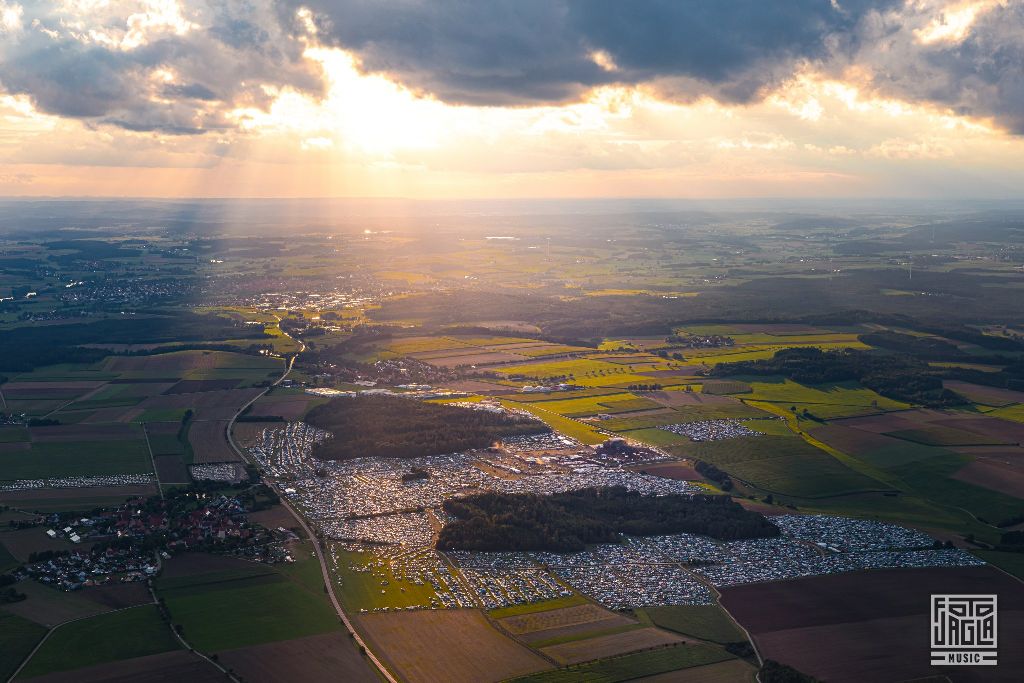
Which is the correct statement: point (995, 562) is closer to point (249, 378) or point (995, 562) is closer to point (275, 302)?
point (249, 378)

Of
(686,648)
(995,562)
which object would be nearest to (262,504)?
(686,648)

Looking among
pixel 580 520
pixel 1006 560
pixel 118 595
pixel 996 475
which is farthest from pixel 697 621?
pixel 996 475

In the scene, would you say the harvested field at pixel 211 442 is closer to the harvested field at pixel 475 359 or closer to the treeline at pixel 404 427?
the treeline at pixel 404 427

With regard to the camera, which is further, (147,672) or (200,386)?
(200,386)

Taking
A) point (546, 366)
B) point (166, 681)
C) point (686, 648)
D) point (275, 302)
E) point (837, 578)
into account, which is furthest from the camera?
point (275, 302)

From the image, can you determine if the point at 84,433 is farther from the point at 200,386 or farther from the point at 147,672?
the point at 147,672

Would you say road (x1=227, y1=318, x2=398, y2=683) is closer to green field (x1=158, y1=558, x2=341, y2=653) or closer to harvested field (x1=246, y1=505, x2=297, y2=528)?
harvested field (x1=246, y1=505, x2=297, y2=528)

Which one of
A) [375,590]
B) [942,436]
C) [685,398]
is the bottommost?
[375,590]
